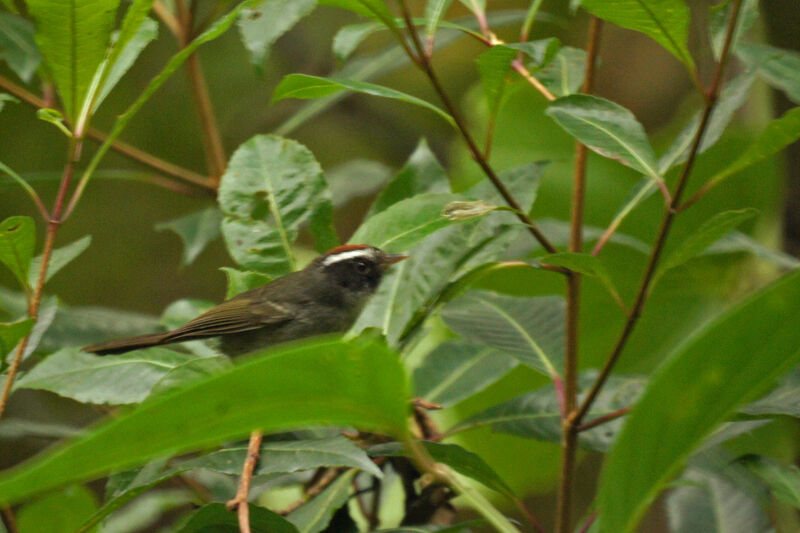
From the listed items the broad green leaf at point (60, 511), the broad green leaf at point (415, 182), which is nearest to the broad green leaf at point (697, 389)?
the broad green leaf at point (415, 182)

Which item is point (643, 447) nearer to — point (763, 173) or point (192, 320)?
point (192, 320)

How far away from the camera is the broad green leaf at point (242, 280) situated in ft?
5.78

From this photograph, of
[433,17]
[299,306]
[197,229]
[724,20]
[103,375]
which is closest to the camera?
[724,20]

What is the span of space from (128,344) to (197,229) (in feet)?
2.67

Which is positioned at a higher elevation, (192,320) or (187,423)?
(187,423)

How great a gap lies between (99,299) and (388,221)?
4281 millimetres

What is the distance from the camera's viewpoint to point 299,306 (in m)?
2.38

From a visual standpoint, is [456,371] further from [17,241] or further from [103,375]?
[17,241]

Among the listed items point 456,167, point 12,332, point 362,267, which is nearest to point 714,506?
point 362,267

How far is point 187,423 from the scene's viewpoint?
90cm

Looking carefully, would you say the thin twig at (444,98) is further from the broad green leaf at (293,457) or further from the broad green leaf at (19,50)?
the broad green leaf at (19,50)

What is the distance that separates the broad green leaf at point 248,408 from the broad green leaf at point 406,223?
0.72 m

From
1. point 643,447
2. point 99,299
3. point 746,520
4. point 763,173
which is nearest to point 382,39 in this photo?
point 99,299

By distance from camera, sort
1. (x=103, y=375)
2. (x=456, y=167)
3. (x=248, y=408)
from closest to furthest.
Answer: (x=248, y=408)
(x=103, y=375)
(x=456, y=167)
